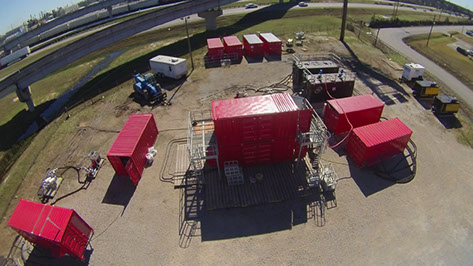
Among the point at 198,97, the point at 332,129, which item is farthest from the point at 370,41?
the point at 198,97

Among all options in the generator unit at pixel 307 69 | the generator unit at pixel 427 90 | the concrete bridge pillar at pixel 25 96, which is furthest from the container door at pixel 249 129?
the concrete bridge pillar at pixel 25 96

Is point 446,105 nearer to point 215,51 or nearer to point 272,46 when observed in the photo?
point 272,46

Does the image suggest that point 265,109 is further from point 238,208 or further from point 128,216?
point 128,216

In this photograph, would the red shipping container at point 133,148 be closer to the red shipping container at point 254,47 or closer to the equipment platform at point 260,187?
the equipment platform at point 260,187

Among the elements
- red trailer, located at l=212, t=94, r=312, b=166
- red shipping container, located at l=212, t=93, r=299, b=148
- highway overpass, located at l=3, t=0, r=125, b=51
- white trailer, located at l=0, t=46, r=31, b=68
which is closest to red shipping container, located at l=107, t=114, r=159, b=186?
red trailer, located at l=212, t=94, r=312, b=166

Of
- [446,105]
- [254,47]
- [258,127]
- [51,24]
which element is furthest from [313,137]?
[51,24]

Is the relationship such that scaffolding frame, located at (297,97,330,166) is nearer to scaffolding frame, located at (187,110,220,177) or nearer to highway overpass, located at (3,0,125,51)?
scaffolding frame, located at (187,110,220,177)
